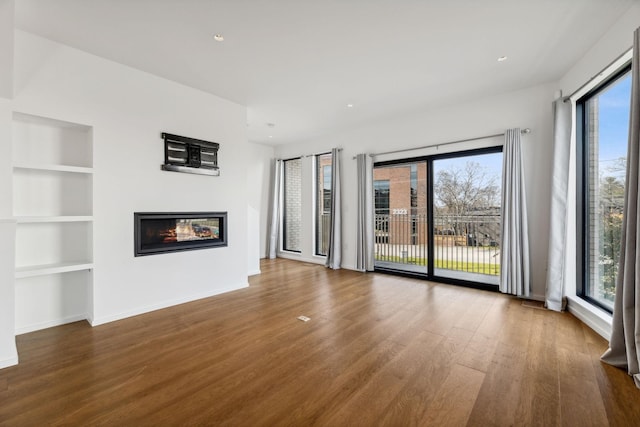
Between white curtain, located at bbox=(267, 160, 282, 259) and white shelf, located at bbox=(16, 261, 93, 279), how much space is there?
167 inches

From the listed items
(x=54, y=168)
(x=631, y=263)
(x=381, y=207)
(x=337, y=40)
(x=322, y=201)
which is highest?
(x=337, y=40)

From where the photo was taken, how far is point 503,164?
395cm

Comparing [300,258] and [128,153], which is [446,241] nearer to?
[300,258]

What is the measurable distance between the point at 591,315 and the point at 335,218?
3.98 metres

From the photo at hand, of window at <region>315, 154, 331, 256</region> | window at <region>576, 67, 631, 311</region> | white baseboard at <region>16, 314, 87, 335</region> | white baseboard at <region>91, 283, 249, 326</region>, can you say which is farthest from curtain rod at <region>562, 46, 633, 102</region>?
white baseboard at <region>16, 314, 87, 335</region>

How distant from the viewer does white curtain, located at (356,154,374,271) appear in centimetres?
543

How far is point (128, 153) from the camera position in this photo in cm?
325

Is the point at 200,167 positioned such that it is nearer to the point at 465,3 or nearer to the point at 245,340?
the point at 245,340

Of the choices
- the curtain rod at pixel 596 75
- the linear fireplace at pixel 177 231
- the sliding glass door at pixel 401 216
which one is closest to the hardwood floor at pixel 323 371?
A: the linear fireplace at pixel 177 231

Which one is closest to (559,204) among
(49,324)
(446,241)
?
(446,241)

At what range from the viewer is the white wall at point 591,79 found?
7.85ft

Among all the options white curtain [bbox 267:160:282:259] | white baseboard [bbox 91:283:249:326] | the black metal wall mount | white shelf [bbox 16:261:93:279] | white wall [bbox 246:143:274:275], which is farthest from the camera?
white curtain [bbox 267:160:282:259]

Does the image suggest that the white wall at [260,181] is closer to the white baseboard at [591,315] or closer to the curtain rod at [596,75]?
the white baseboard at [591,315]

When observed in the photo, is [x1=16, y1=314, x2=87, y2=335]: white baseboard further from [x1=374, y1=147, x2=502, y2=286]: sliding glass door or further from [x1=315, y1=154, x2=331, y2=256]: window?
[x1=374, y1=147, x2=502, y2=286]: sliding glass door
